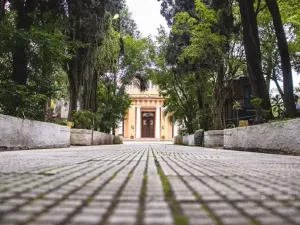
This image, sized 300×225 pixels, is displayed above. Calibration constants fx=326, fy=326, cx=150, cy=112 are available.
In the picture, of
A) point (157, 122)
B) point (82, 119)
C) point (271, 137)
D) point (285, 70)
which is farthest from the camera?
point (157, 122)

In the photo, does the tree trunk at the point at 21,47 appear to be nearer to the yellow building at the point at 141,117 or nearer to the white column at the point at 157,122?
the yellow building at the point at 141,117

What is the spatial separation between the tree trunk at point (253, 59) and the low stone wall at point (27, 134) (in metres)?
5.93

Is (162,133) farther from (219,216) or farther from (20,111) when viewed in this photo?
(219,216)

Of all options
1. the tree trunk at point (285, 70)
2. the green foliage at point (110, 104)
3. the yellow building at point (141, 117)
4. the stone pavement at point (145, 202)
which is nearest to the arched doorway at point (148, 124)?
the yellow building at point (141, 117)

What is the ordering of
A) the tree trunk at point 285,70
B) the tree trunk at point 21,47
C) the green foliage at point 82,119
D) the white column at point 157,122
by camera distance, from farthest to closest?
the white column at point 157,122
the green foliage at point 82,119
the tree trunk at point 21,47
the tree trunk at point 285,70

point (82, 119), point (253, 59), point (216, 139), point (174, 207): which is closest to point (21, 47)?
point (82, 119)

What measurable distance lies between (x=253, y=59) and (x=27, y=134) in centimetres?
642

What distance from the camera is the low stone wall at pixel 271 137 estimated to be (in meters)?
6.16

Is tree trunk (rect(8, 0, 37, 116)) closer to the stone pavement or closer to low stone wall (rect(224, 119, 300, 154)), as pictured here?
low stone wall (rect(224, 119, 300, 154))

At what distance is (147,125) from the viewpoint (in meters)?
53.9

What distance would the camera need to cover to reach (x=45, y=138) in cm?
908

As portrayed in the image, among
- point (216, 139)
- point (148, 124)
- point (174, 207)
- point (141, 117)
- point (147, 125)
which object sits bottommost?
point (174, 207)

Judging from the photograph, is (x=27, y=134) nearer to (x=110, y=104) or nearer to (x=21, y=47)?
(x=21, y=47)

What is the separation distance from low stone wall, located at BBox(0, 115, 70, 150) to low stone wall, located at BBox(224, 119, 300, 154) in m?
5.54
